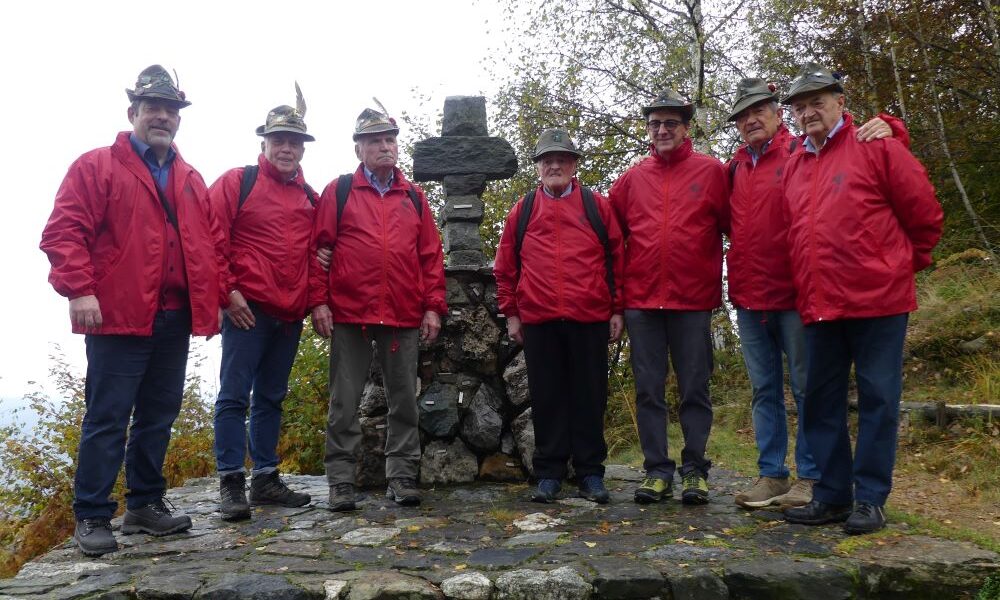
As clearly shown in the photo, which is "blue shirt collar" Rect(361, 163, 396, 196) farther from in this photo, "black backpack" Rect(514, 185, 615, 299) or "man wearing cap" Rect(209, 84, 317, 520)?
"black backpack" Rect(514, 185, 615, 299)

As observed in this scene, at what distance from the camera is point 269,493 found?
4.93m

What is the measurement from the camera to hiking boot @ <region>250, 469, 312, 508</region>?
4.90 meters

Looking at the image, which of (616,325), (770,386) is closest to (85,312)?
(616,325)

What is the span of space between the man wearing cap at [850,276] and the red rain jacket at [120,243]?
3365 mm

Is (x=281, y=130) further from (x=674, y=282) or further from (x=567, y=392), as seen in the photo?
(x=674, y=282)

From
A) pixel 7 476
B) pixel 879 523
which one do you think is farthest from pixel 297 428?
pixel 879 523

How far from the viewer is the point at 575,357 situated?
4.69 m

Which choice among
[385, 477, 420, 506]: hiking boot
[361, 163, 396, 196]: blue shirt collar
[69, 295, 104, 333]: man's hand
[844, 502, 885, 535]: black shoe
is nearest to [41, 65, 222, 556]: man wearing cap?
[69, 295, 104, 333]: man's hand

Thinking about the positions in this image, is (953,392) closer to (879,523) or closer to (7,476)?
(879,523)

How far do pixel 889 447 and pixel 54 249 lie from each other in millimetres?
4425

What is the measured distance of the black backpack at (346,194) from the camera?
4.75 m

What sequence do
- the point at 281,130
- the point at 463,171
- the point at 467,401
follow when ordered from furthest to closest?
the point at 463,171 < the point at 467,401 < the point at 281,130

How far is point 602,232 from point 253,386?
2.51 meters

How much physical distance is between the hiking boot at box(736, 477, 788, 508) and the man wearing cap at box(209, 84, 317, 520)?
9.37 ft
